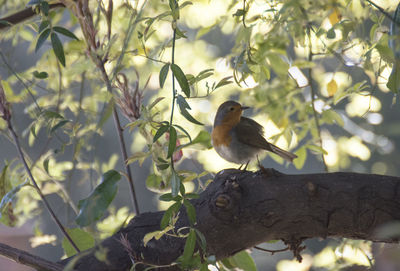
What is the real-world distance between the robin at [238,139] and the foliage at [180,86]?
0.05m

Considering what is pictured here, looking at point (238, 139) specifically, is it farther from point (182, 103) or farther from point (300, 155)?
point (182, 103)

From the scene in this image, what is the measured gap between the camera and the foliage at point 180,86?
30.3 inches

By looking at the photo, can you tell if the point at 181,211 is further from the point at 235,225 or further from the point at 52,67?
the point at 52,67

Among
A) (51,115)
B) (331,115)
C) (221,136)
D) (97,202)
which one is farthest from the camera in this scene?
(221,136)

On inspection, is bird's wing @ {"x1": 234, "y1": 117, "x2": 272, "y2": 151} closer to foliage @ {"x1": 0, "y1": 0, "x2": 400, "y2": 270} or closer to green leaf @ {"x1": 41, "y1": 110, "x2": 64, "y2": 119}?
foliage @ {"x1": 0, "y1": 0, "x2": 400, "y2": 270}

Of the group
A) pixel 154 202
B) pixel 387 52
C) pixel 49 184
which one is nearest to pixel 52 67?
pixel 49 184

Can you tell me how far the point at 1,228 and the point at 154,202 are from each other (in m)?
0.75

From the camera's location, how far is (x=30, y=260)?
792 mm

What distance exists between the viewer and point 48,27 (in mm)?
852

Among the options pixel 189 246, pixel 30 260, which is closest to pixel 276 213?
pixel 189 246

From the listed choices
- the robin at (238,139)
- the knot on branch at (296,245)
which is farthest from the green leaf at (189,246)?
the robin at (238,139)

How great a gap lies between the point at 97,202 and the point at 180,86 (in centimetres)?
21

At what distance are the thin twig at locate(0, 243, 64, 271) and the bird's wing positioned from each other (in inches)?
23.3

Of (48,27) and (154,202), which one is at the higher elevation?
(154,202)
